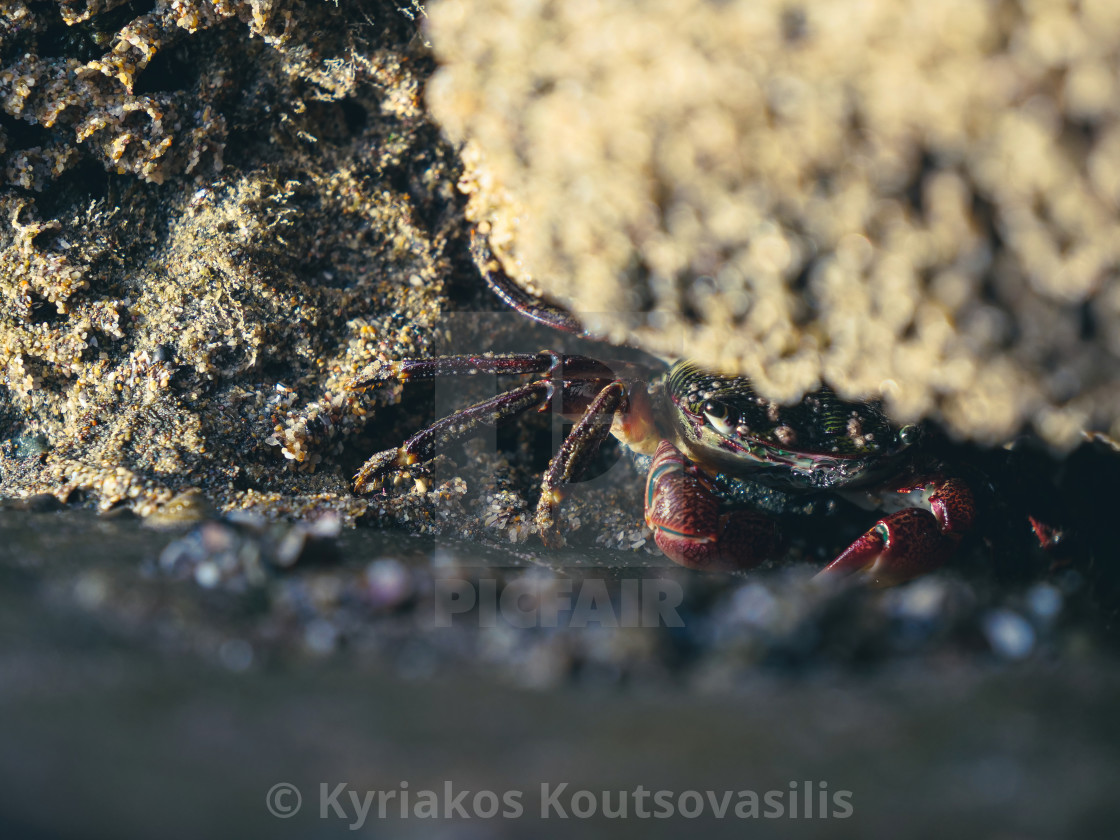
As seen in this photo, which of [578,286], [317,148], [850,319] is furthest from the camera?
[317,148]

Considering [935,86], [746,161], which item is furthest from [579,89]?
[935,86]

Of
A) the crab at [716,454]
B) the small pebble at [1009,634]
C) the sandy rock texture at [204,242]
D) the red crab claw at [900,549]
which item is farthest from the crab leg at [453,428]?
the small pebble at [1009,634]

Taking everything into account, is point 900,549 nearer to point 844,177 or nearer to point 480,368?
point 844,177

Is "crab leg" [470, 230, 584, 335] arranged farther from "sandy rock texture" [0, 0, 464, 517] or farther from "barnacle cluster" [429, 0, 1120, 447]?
"barnacle cluster" [429, 0, 1120, 447]

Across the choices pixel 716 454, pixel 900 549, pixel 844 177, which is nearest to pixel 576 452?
pixel 716 454

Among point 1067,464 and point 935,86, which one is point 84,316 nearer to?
point 935,86

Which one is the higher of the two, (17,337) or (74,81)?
(74,81)

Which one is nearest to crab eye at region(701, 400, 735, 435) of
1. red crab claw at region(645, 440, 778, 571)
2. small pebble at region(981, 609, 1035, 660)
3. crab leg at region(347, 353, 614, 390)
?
red crab claw at region(645, 440, 778, 571)
